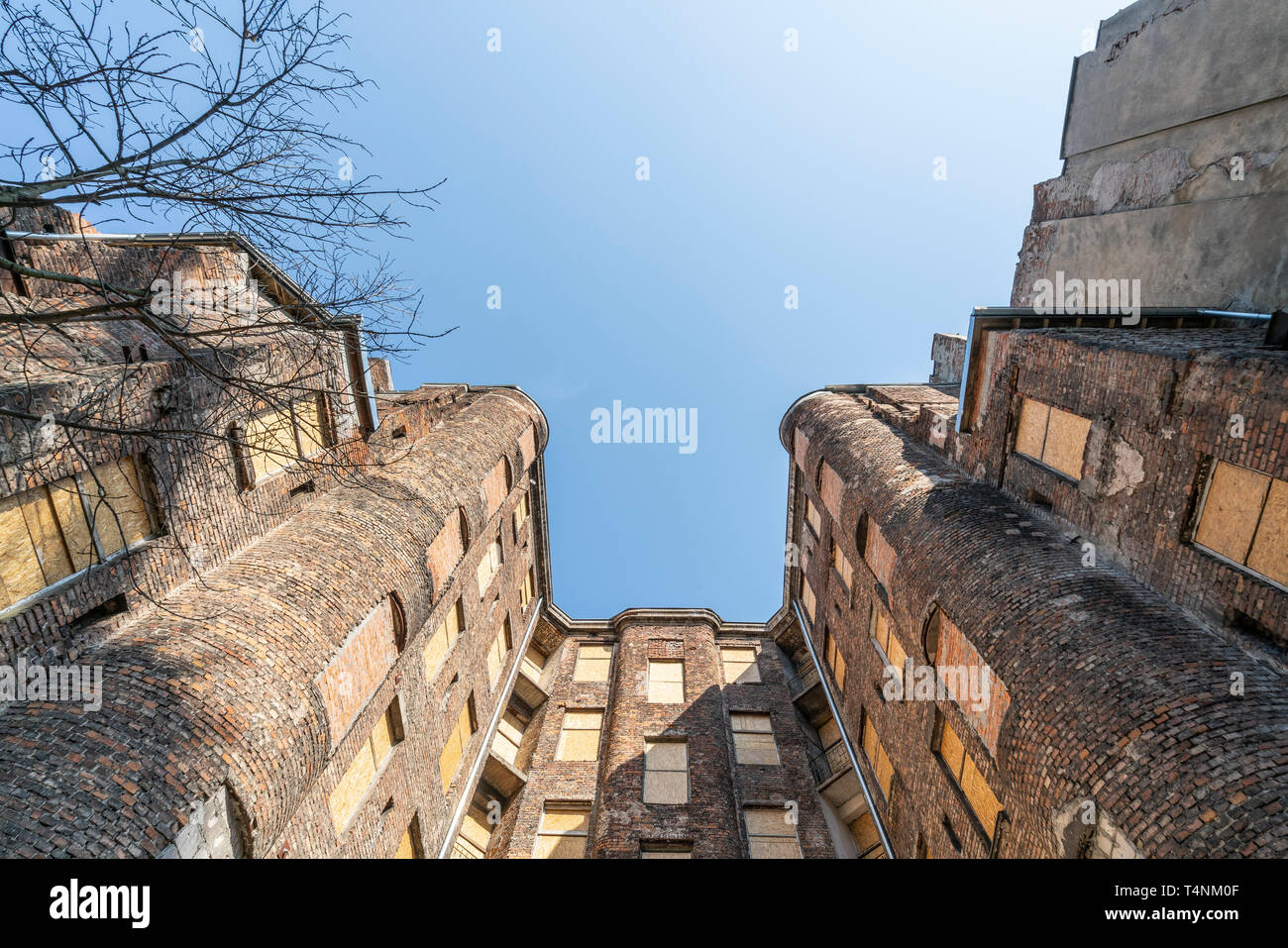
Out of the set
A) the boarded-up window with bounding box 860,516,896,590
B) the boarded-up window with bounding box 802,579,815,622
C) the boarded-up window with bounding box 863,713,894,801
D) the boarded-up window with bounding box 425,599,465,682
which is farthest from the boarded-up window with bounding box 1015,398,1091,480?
the boarded-up window with bounding box 425,599,465,682

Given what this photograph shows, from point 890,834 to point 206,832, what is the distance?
1142cm

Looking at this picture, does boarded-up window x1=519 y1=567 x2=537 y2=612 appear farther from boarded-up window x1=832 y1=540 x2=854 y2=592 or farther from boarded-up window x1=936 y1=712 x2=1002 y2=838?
boarded-up window x1=936 y1=712 x2=1002 y2=838

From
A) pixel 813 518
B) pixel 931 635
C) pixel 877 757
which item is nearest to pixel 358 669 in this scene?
pixel 931 635

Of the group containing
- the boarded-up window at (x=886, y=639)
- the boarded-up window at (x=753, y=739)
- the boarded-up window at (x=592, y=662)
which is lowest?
the boarded-up window at (x=753, y=739)

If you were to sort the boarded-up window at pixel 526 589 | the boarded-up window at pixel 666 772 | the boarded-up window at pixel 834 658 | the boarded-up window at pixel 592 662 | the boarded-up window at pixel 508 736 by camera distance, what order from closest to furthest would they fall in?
the boarded-up window at pixel 666 772
the boarded-up window at pixel 834 658
the boarded-up window at pixel 508 736
the boarded-up window at pixel 526 589
the boarded-up window at pixel 592 662

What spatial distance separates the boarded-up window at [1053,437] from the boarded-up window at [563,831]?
43.0ft

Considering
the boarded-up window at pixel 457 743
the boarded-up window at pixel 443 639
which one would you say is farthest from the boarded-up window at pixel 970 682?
the boarded-up window at pixel 457 743

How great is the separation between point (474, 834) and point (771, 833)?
7.35m

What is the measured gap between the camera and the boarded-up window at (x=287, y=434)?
816 cm

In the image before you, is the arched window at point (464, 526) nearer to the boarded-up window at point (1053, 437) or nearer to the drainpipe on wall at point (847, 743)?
the drainpipe on wall at point (847, 743)

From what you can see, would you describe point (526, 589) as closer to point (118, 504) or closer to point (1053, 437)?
point (118, 504)

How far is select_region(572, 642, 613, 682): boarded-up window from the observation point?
20047 millimetres
